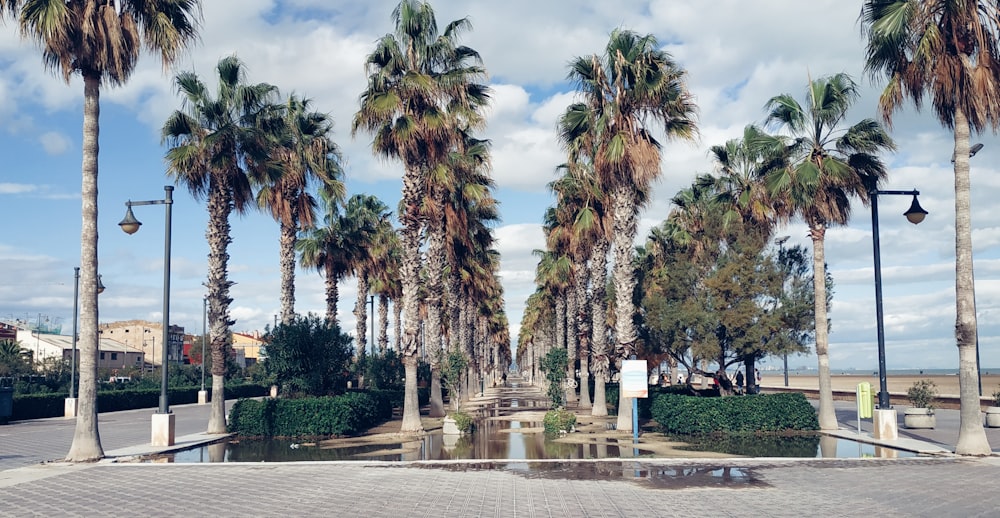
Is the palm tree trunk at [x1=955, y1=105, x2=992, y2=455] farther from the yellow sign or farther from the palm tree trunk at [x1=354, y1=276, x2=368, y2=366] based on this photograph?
the palm tree trunk at [x1=354, y1=276, x2=368, y2=366]

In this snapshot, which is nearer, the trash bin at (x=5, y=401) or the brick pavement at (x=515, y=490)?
the brick pavement at (x=515, y=490)

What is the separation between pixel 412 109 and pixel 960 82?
15.0m

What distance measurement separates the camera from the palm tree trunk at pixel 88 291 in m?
18.0

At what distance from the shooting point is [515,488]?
13.8 m

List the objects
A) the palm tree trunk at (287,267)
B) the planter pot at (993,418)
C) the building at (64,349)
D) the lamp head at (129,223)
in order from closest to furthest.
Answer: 1. the lamp head at (129,223)
2. the planter pot at (993,418)
3. the palm tree trunk at (287,267)
4. the building at (64,349)

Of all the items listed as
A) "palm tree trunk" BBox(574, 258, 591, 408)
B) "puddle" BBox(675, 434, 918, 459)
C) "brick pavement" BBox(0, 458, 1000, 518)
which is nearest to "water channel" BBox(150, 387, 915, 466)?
"puddle" BBox(675, 434, 918, 459)

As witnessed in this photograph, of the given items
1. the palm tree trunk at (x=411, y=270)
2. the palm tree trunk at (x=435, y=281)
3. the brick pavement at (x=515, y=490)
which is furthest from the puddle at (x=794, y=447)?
the palm tree trunk at (x=435, y=281)

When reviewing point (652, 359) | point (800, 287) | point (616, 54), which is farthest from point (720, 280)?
point (652, 359)

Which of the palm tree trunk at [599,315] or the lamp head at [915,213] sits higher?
the lamp head at [915,213]

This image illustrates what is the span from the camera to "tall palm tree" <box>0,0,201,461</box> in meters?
17.3

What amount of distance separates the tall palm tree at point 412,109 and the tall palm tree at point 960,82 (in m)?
12.5

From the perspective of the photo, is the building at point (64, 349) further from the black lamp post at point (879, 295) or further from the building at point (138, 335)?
the black lamp post at point (879, 295)

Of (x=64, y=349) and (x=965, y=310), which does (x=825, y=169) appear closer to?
(x=965, y=310)

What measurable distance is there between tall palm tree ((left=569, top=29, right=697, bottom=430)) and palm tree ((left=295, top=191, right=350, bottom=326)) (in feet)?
52.9
